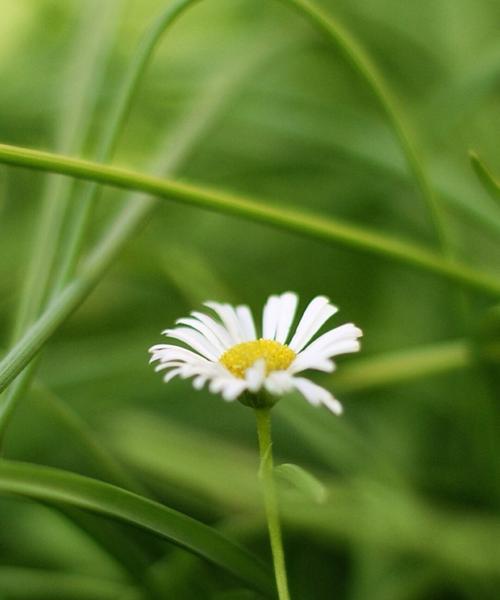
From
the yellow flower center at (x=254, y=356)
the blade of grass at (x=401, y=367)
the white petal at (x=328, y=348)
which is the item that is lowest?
the white petal at (x=328, y=348)

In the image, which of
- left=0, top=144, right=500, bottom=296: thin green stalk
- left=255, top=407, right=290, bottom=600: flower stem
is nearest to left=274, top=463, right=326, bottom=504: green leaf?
left=255, top=407, right=290, bottom=600: flower stem

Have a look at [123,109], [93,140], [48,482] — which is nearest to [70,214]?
[123,109]

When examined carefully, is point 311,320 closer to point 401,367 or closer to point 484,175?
point 484,175

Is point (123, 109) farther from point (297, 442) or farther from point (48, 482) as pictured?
point (297, 442)

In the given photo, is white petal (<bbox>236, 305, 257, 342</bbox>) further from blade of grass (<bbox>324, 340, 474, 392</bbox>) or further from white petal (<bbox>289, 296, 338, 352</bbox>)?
blade of grass (<bbox>324, 340, 474, 392</bbox>)

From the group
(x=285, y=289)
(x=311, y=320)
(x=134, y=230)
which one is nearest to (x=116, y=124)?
(x=134, y=230)

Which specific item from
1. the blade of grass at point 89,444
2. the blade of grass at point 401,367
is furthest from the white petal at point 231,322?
the blade of grass at point 401,367

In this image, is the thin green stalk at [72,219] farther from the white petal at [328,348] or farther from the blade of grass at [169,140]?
the white petal at [328,348]

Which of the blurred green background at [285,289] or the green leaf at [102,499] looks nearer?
the green leaf at [102,499]
